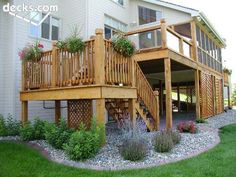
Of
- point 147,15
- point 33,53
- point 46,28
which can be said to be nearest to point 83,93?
point 33,53

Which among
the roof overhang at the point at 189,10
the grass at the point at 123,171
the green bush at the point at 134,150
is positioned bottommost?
the grass at the point at 123,171

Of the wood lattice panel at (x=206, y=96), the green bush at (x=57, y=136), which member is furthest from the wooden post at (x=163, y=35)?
the wood lattice panel at (x=206, y=96)

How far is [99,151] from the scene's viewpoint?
700cm

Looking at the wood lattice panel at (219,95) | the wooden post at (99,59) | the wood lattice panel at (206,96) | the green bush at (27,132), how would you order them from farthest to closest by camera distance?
the wood lattice panel at (219,95) < the wood lattice panel at (206,96) < the green bush at (27,132) < the wooden post at (99,59)

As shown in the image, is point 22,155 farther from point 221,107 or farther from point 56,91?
point 221,107

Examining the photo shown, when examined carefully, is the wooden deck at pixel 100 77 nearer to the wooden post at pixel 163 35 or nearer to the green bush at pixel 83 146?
the wooden post at pixel 163 35

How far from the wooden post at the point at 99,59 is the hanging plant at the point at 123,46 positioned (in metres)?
0.80

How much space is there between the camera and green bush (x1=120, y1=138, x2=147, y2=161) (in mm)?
6410

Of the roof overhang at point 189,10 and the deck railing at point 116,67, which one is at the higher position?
the roof overhang at point 189,10

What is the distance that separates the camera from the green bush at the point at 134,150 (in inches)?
252

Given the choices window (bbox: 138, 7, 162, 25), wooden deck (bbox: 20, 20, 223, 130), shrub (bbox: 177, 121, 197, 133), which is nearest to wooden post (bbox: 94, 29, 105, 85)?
wooden deck (bbox: 20, 20, 223, 130)

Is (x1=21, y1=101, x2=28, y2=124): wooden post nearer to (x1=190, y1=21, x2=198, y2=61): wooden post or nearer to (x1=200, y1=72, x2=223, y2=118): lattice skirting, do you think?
(x1=190, y1=21, x2=198, y2=61): wooden post

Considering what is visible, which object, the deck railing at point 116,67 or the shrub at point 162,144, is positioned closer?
the shrub at point 162,144

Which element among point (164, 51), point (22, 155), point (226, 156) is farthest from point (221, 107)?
point (22, 155)
